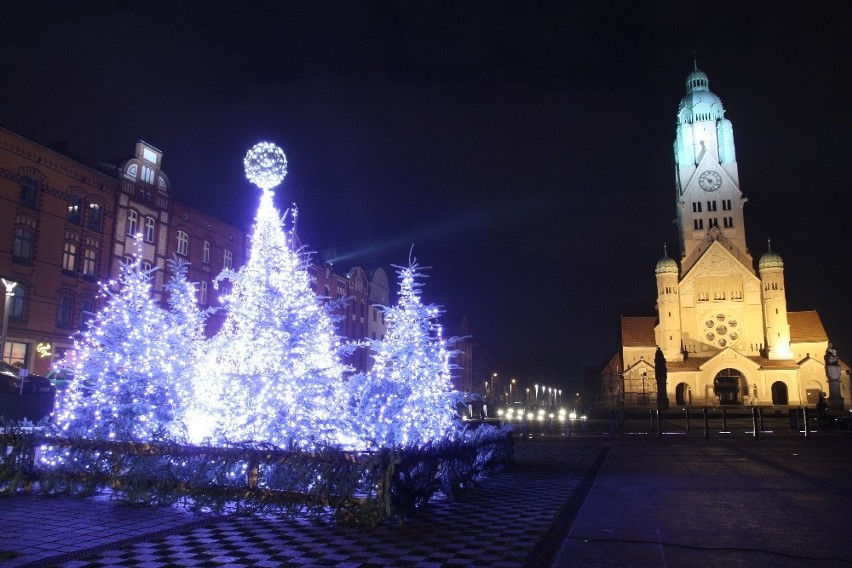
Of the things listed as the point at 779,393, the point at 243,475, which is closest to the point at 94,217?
the point at 243,475

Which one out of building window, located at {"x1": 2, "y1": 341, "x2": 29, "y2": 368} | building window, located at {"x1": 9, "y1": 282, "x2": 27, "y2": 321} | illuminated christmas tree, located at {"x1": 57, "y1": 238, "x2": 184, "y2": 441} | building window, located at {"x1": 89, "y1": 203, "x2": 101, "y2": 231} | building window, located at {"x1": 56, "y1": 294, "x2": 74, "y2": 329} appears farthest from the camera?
building window, located at {"x1": 89, "y1": 203, "x2": 101, "y2": 231}

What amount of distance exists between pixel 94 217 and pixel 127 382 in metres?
28.5

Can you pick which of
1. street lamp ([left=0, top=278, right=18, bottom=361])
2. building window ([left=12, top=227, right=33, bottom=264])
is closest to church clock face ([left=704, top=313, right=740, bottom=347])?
building window ([left=12, top=227, right=33, bottom=264])

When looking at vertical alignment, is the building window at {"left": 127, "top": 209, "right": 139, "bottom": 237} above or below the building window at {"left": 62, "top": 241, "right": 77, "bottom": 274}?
above

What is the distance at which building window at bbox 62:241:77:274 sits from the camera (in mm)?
34688

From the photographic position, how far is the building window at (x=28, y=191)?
32312 mm

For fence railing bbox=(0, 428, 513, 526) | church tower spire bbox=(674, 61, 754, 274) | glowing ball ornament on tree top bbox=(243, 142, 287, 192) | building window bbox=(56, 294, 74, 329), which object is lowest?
fence railing bbox=(0, 428, 513, 526)

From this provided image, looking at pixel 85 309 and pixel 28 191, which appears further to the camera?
pixel 85 309

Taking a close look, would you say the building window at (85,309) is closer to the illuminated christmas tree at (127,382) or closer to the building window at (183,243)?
the building window at (183,243)

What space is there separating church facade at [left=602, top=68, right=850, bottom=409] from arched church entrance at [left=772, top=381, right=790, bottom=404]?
0.11 meters

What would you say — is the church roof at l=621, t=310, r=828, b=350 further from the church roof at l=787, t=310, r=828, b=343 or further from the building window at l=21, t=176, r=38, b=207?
the building window at l=21, t=176, r=38, b=207

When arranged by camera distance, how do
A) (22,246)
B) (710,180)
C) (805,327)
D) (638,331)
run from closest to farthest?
(22,246), (805,327), (710,180), (638,331)

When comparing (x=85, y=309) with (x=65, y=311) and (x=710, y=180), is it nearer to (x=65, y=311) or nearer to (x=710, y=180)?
(x=65, y=311)

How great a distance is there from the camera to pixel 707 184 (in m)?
78.5
